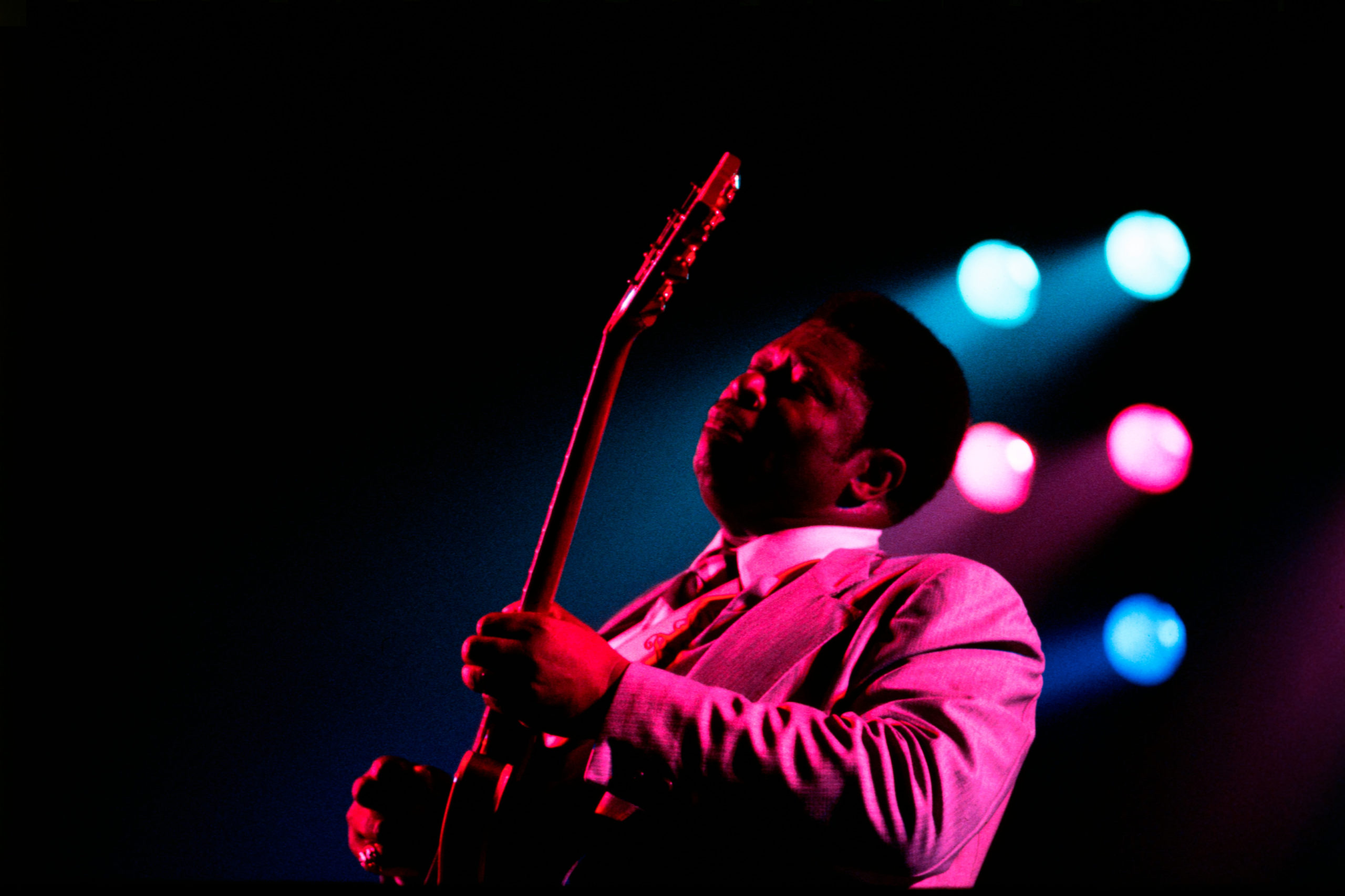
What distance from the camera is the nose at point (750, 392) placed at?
65.2 inches

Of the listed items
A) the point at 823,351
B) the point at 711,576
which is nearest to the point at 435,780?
the point at 711,576

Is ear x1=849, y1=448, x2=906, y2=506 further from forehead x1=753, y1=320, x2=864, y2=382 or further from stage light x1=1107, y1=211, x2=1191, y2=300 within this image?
stage light x1=1107, y1=211, x2=1191, y2=300

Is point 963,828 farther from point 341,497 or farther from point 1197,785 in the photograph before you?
point 341,497

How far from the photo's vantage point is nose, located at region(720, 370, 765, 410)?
1.66 m

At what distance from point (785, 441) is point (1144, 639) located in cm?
117

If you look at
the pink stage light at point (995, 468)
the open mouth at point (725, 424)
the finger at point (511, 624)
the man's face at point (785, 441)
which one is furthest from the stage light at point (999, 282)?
the finger at point (511, 624)

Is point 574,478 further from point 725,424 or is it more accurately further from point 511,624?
point 725,424

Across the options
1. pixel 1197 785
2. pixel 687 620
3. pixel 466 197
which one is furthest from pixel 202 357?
pixel 1197 785

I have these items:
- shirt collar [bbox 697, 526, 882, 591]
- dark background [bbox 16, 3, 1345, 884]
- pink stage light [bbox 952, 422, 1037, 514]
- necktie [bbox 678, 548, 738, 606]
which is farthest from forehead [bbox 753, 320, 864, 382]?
pink stage light [bbox 952, 422, 1037, 514]

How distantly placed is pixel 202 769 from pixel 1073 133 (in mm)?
2622

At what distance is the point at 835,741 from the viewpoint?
99cm

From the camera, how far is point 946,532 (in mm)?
2479

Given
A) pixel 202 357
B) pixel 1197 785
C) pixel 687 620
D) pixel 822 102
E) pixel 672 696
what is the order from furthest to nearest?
pixel 822 102
pixel 202 357
pixel 1197 785
pixel 687 620
pixel 672 696

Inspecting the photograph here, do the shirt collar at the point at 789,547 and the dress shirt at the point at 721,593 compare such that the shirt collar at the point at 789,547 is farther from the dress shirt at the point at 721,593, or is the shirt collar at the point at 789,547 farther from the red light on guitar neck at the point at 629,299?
the red light on guitar neck at the point at 629,299
